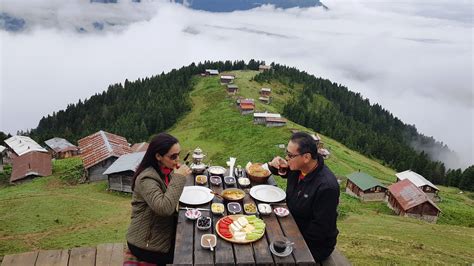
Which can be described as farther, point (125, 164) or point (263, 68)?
point (263, 68)

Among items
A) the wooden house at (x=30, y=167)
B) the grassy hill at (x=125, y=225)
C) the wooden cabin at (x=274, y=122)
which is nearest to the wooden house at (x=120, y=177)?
the grassy hill at (x=125, y=225)

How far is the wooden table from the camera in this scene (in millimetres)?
5828

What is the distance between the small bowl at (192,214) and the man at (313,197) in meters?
2.02

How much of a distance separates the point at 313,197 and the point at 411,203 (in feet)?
150

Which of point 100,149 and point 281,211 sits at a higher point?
point 281,211

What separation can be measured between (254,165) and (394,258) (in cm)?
824

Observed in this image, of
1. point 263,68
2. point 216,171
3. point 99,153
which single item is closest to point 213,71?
point 263,68

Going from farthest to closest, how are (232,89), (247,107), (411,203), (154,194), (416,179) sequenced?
(232,89) < (247,107) < (416,179) < (411,203) < (154,194)

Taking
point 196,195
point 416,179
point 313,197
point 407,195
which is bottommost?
point 416,179

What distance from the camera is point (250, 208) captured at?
7.45 meters

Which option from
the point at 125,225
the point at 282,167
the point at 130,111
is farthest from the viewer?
the point at 130,111

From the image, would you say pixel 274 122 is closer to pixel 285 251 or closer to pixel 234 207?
pixel 234 207

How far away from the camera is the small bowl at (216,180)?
28.4ft

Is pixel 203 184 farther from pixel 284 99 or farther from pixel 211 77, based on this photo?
pixel 211 77
